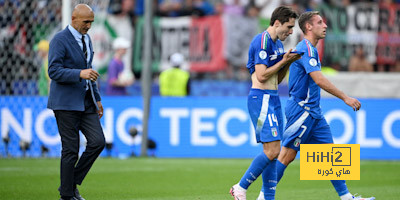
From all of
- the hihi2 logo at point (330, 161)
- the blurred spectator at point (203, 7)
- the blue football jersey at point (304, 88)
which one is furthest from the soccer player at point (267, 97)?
the blurred spectator at point (203, 7)

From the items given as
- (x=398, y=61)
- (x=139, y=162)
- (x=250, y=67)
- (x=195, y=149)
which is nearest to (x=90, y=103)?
(x=250, y=67)

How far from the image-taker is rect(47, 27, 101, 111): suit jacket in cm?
845

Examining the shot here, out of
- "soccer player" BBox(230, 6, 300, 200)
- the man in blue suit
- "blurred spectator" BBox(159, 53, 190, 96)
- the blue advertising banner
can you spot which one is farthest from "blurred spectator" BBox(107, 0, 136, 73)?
"soccer player" BBox(230, 6, 300, 200)

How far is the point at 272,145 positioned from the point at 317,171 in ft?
2.01

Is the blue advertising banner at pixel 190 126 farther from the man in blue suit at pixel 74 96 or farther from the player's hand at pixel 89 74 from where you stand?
the player's hand at pixel 89 74

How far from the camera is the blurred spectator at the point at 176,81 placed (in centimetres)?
1741

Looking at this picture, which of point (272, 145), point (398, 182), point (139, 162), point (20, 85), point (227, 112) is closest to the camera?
point (272, 145)

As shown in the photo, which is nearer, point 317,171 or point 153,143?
point 317,171

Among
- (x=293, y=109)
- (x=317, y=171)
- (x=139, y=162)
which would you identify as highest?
(x=293, y=109)

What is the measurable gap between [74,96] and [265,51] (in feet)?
6.75

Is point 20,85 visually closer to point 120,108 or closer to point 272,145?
point 120,108

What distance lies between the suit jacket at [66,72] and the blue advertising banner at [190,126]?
7685mm

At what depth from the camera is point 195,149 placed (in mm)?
16438

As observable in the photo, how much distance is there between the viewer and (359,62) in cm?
2161
